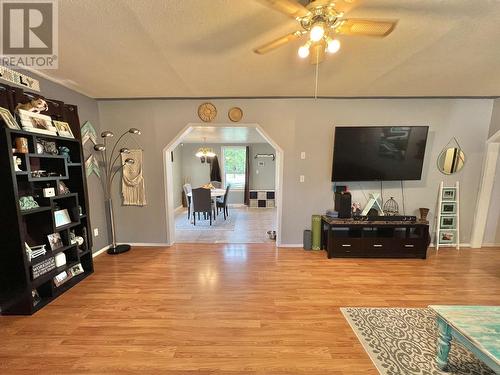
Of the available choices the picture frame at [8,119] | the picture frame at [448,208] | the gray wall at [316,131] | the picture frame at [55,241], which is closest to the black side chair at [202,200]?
the gray wall at [316,131]

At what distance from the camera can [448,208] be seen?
11.8 feet

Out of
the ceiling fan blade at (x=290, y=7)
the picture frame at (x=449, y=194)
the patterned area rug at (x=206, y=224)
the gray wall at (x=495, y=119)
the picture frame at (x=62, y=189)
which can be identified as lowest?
the patterned area rug at (x=206, y=224)

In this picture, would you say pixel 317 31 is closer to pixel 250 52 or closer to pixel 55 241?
pixel 250 52

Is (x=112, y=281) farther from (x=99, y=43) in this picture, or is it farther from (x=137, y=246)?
(x=99, y=43)

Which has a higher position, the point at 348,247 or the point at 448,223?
the point at 448,223

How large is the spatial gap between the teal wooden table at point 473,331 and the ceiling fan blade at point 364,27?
1887 mm

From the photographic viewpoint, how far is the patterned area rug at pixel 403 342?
148 cm

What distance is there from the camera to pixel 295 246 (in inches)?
147

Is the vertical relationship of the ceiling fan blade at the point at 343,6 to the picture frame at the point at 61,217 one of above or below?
above

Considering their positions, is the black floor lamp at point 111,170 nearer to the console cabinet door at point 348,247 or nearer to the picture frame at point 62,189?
the picture frame at point 62,189

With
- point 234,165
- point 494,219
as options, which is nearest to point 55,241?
point 234,165

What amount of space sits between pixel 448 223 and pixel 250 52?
414 centimetres

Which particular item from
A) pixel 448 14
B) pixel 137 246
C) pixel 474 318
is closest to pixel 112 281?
pixel 137 246

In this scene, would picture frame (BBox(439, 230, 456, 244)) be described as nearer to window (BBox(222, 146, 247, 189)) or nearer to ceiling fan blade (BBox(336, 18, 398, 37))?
ceiling fan blade (BBox(336, 18, 398, 37))
